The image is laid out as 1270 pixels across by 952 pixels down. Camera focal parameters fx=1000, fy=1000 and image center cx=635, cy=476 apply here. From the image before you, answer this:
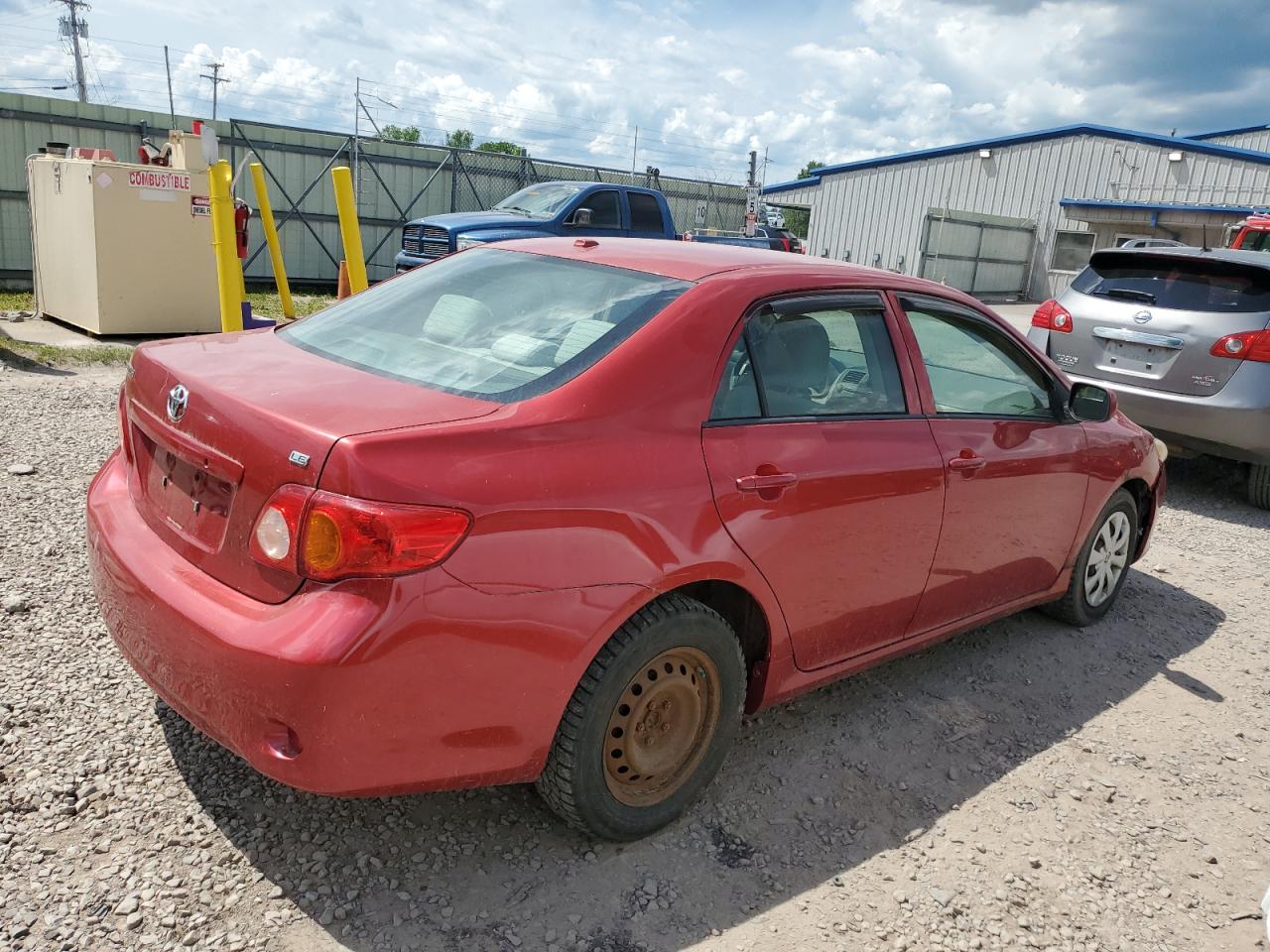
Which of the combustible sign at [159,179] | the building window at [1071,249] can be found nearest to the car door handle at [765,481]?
the combustible sign at [159,179]

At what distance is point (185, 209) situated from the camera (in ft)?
34.9

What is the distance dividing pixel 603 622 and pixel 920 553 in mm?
1458

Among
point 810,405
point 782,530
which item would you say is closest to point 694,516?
point 782,530

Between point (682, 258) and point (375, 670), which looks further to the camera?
point (682, 258)

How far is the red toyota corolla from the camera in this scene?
2213 millimetres

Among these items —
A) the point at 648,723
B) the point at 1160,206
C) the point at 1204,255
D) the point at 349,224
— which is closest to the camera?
the point at 648,723

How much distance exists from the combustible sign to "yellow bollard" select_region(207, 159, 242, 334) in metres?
3.41

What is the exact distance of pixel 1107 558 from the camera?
186 inches

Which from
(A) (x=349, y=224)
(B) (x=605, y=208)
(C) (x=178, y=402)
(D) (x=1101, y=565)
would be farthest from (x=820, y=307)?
(B) (x=605, y=208)

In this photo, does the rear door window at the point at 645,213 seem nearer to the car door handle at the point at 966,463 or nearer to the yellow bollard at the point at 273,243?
the yellow bollard at the point at 273,243

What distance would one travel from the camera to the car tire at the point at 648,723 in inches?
99.8

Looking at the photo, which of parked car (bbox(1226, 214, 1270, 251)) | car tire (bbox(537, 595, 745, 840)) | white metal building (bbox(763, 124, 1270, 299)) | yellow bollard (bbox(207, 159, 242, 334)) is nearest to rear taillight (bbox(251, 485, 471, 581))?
car tire (bbox(537, 595, 745, 840))

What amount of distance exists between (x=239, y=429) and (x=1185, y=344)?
6334 millimetres

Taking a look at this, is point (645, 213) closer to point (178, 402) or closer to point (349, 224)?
point (349, 224)
